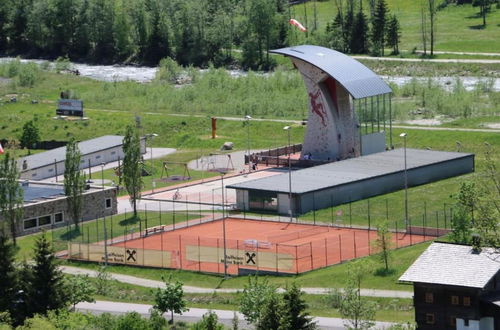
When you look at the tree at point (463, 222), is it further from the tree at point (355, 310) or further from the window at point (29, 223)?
the window at point (29, 223)

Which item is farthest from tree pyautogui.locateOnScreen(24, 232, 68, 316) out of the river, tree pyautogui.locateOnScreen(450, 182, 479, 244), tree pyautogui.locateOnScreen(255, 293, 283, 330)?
the river

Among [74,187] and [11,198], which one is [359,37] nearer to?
[74,187]

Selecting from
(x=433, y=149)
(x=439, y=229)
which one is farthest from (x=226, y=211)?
(x=433, y=149)

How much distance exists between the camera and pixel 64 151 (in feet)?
409

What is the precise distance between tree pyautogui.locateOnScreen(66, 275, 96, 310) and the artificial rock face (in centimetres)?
4584

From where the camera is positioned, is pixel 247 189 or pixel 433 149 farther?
pixel 433 149

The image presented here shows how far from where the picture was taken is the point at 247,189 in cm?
10381

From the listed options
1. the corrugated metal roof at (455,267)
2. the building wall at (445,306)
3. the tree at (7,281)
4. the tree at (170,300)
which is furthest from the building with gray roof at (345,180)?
the building wall at (445,306)

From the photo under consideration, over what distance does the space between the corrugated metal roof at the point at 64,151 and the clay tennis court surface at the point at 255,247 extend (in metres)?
26.3

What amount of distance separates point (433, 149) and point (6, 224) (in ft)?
139

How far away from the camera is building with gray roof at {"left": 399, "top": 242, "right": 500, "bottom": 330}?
66.1m

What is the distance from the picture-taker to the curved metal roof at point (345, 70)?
119 m

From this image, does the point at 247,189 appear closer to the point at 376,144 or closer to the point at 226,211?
the point at 226,211

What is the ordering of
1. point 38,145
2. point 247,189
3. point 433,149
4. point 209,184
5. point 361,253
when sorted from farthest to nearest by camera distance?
point 38,145 → point 433,149 → point 209,184 → point 247,189 → point 361,253
